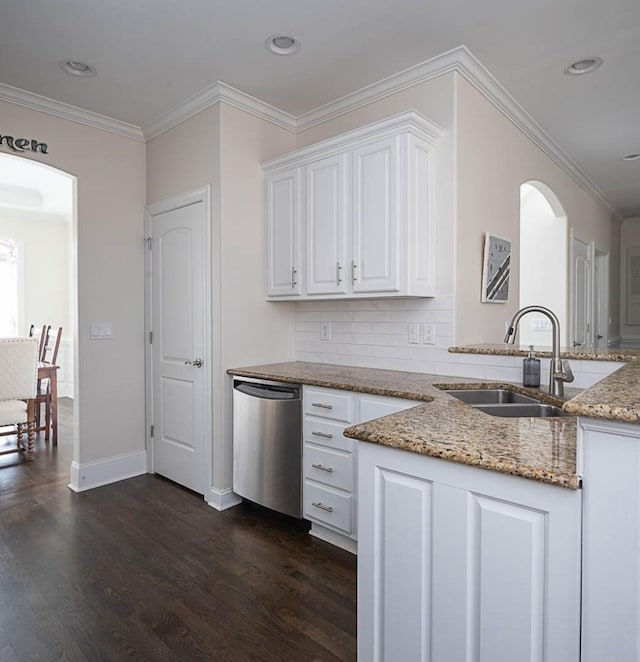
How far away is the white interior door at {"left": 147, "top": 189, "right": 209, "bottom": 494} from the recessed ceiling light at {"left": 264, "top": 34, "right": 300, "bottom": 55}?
1.05 m

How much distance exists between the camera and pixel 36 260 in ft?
22.4

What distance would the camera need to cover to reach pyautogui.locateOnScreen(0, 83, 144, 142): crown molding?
307 centimetres

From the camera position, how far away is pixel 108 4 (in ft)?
7.29

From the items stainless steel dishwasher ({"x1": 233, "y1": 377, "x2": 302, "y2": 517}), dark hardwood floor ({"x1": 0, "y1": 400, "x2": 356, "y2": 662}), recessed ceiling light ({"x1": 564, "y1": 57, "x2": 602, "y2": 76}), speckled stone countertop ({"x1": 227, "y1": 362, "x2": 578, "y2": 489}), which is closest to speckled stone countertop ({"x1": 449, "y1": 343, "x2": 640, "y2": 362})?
speckled stone countertop ({"x1": 227, "y1": 362, "x2": 578, "y2": 489})

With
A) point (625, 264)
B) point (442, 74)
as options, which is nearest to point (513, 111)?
point (442, 74)

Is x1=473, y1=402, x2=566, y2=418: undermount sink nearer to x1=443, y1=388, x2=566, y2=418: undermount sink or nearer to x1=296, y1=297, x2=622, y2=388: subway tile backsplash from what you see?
x1=443, y1=388, x2=566, y2=418: undermount sink

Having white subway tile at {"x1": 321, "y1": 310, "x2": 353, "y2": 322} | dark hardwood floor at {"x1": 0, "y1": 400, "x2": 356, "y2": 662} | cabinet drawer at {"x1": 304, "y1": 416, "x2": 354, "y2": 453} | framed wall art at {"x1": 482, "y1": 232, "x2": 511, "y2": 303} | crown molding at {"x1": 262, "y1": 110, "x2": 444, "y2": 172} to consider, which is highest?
crown molding at {"x1": 262, "y1": 110, "x2": 444, "y2": 172}

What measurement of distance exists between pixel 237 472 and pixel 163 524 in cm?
52

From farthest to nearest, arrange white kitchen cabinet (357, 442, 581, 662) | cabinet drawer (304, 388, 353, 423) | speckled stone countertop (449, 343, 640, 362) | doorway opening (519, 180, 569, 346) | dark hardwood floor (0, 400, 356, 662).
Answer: doorway opening (519, 180, 569, 346)
cabinet drawer (304, 388, 353, 423)
speckled stone countertop (449, 343, 640, 362)
dark hardwood floor (0, 400, 356, 662)
white kitchen cabinet (357, 442, 581, 662)

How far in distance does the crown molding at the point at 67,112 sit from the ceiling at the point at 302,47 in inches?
3.0

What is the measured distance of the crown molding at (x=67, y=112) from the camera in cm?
307

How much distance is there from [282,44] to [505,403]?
2265 millimetres

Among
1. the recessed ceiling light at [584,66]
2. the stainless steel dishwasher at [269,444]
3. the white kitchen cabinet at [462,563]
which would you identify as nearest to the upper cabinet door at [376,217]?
the stainless steel dishwasher at [269,444]

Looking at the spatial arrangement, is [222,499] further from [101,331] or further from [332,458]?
[101,331]
